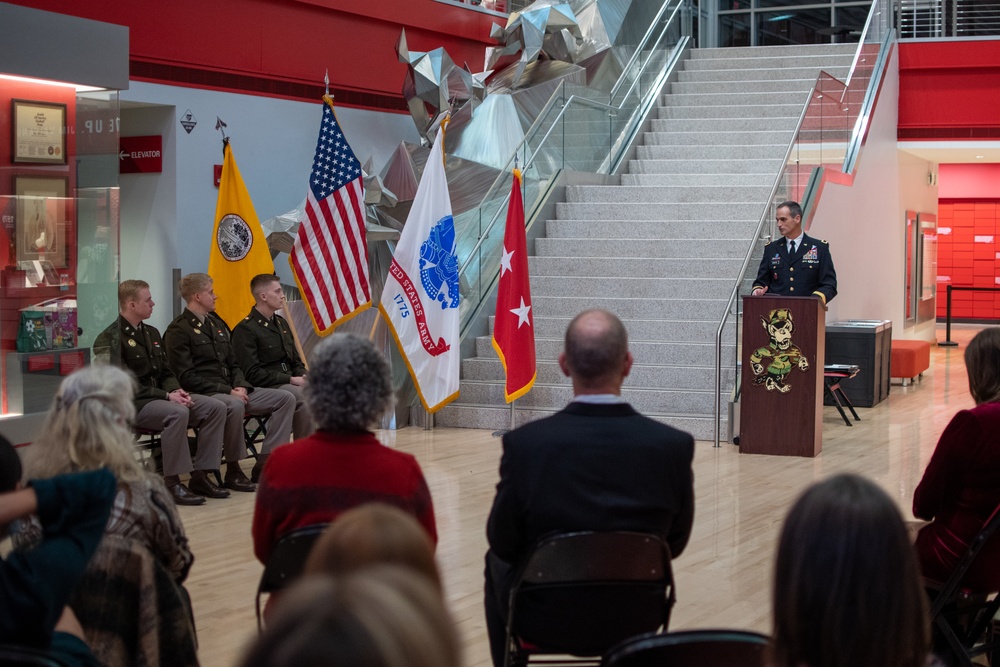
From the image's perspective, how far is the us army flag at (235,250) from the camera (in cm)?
888

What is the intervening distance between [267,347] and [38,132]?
191 cm

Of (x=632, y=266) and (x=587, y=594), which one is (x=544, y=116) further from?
(x=587, y=594)

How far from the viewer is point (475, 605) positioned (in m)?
4.86

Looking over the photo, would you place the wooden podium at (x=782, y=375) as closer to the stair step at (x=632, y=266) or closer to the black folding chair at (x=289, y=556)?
the stair step at (x=632, y=266)

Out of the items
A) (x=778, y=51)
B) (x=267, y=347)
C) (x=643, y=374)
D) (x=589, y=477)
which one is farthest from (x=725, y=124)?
(x=589, y=477)

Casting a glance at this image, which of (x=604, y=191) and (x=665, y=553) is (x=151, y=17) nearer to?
(x=604, y=191)

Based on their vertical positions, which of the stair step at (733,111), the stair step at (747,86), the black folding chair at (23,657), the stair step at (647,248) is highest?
the stair step at (747,86)

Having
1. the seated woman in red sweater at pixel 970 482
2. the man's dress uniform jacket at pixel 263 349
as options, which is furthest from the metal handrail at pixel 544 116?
the seated woman in red sweater at pixel 970 482

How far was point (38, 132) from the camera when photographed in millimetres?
6383

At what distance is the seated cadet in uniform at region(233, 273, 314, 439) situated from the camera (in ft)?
24.2

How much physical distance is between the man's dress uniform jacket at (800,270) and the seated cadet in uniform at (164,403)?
4400 mm

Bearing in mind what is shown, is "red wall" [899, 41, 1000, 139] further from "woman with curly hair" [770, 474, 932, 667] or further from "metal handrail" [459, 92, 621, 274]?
"woman with curly hair" [770, 474, 932, 667]

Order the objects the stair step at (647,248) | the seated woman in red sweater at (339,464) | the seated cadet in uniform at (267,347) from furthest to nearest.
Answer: the stair step at (647,248), the seated cadet in uniform at (267,347), the seated woman in red sweater at (339,464)

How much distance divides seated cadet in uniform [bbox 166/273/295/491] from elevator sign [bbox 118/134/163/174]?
118 inches
